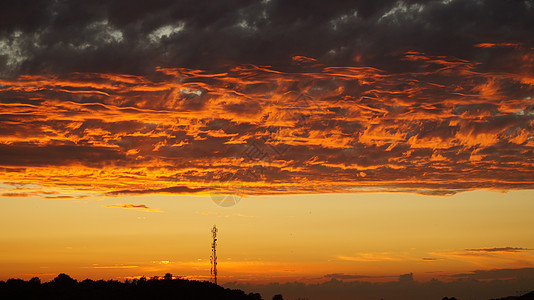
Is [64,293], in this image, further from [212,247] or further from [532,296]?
[532,296]

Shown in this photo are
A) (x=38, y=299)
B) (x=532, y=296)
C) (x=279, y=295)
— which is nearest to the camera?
(x=38, y=299)

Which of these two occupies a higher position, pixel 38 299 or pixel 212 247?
pixel 212 247

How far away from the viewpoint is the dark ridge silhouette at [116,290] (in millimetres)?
110438

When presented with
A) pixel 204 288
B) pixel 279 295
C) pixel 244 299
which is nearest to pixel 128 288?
pixel 204 288

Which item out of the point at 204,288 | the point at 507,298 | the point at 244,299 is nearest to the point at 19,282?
the point at 204,288

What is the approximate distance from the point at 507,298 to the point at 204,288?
3318 inches

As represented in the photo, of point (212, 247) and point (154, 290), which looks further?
point (154, 290)

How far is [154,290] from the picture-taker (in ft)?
406

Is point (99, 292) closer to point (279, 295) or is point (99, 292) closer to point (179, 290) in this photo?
point (179, 290)

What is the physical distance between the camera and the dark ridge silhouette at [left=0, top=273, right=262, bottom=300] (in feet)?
362

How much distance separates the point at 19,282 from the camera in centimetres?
11862

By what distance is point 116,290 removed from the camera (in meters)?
122

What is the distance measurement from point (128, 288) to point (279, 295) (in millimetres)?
39670

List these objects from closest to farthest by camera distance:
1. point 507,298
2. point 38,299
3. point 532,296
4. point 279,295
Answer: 1. point 38,299
2. point 532,296
3. point 279,295
4. point 507,298
